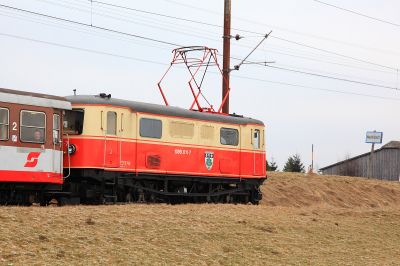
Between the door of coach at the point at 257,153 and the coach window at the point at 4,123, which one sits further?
the door of coach at the point at 257,153

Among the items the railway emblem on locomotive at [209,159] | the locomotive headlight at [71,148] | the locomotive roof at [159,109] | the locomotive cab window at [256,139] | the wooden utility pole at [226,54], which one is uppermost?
the wooden utility pole at [226,54]

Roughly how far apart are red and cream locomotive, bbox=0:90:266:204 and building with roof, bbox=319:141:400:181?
44.0 m

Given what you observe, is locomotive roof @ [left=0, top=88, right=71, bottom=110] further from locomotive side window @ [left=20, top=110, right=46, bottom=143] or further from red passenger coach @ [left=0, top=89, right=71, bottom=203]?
locomotive side window @ [left=20, top=110, right=46, bottom=143]

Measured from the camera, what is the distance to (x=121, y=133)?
2338 cm

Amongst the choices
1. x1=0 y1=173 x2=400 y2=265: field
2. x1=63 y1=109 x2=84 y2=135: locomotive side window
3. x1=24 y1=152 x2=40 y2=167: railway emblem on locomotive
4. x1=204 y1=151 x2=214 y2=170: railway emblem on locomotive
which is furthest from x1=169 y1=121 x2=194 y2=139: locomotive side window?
x1=24 y1=152 x2=40 y2=167: railway emblem on locomotive

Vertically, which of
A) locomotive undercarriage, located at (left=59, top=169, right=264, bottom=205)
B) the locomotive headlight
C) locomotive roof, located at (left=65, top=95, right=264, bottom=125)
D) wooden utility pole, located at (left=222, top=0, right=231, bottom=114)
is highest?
wooden utility pole, located at (left=222, top=0, right=231, bottom=114)

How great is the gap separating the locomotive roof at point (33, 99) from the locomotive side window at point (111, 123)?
150 cm

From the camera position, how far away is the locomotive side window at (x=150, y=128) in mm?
24130

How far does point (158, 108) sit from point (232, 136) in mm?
4248

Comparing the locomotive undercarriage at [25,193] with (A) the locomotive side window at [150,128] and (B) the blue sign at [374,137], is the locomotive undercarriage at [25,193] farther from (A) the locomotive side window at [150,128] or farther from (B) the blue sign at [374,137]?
(B) the blue sign at [374,137]

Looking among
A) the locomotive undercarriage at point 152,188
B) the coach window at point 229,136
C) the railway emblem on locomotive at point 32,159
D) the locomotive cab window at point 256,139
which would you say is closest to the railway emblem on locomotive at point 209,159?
the locomotive undercarriage at point 152,188

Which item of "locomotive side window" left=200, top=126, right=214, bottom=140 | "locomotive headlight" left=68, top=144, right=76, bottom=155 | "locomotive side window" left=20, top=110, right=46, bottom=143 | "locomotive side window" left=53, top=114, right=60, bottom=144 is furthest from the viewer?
"locomotive side window" left=200, top=126, right=214, bottom=140

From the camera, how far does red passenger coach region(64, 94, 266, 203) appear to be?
2275 centimetres

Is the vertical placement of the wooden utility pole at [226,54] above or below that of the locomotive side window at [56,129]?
above
